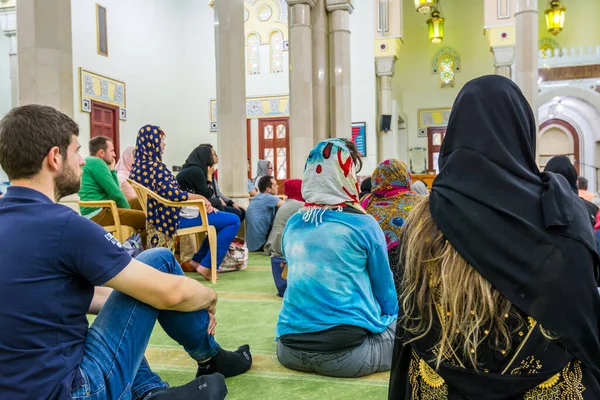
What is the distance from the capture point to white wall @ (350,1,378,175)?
12.0m

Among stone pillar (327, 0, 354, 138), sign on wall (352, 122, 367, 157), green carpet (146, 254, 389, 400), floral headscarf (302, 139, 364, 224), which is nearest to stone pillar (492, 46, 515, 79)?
sign on wall (352, 122, 367, 157)

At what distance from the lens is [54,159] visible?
1354mm

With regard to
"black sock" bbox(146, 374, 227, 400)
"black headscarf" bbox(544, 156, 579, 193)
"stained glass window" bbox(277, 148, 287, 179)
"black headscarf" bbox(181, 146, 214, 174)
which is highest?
"stained glass window" bbox(277, 148, 287, 179)

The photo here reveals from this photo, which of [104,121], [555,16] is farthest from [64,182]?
[555,16]

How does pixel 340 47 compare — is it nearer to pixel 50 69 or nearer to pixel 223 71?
pixel 223 71

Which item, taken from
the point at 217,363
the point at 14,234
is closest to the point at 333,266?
the point at 217,363

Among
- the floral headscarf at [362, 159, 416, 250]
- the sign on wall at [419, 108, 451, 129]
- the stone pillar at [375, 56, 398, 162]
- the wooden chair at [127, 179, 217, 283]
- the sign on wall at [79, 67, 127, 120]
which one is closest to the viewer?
the floral headscarf at [362, 159, 416, 250]

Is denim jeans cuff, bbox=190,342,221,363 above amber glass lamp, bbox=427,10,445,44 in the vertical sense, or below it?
below

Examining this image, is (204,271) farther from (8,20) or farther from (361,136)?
(361,136)

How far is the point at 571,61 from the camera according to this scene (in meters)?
13.5

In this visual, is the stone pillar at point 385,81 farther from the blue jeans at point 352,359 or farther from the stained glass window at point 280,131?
the blue jeans at point 352,359

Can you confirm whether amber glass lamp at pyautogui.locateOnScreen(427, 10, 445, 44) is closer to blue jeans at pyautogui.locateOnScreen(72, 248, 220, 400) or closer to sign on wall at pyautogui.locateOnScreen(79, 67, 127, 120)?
sign on wall at pyautogui.locateOnScreen(79, 67, 127, 120)

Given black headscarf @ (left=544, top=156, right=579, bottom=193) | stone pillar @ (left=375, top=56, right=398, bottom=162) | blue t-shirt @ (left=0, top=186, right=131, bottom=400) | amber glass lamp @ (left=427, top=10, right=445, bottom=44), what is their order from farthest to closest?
amber glass lamp @ (left=427, top=10, right=445, bottom=44) → stone pillar @ (left=375, top=56, right=398, bottom=162) → black headscarf @ (left=544, top=156, right=579, bottom=193) → blue t-shirt @ (left=0, top=186, right=131, bottom=400)

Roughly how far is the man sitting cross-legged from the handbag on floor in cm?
338
